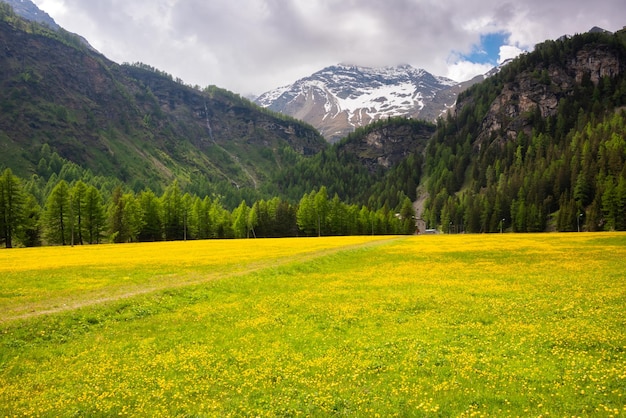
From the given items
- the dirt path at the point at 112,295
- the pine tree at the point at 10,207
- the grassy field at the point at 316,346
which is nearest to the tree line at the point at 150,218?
the pine tree at the point at 10,207

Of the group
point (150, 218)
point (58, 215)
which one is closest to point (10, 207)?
point (58, 215)

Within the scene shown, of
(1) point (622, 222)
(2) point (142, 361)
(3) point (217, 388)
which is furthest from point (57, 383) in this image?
(1) point (622, 222)

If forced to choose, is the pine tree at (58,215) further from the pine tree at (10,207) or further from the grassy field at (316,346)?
the grassy field at (316,346)

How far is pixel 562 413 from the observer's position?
10.5m

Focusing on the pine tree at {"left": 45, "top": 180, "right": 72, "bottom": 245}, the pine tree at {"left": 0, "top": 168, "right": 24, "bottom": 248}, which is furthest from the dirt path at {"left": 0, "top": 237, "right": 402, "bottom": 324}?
the pine tree at {"left": 45, "top": 180, "right": 72, "bottom": 245}

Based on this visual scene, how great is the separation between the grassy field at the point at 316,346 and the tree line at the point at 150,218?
68.5 metres

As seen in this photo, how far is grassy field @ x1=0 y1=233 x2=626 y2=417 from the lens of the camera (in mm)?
11898

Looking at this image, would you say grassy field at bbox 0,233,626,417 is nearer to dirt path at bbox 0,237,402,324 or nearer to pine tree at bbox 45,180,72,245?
dirt path at bbox 0,237,402,324

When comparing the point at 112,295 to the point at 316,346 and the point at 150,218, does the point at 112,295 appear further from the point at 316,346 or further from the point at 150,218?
the point at 150,218

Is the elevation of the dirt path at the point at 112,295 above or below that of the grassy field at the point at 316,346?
above

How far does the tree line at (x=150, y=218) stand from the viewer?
89.7 metres

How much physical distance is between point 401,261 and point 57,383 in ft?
129

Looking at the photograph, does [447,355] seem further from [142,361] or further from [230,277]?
[230,277]

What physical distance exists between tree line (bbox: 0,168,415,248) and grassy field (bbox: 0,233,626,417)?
225 feet
